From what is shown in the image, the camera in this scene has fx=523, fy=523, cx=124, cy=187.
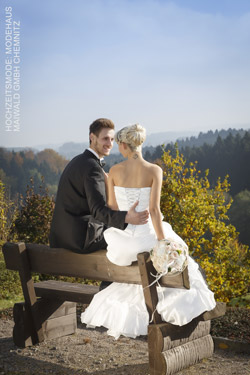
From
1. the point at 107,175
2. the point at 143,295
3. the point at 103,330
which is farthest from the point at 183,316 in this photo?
the point at 103,330

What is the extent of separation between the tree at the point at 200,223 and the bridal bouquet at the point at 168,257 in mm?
5904

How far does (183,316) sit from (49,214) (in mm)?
6322

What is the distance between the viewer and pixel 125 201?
160 inches

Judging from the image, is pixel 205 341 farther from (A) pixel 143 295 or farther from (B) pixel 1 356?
(B) pixel 1 356

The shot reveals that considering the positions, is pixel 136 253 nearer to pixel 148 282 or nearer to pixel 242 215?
pixel 148 282

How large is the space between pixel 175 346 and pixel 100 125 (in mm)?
1897

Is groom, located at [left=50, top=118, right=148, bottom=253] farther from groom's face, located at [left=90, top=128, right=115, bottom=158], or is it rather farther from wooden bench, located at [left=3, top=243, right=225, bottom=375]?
wooden bench, located at [left=3, top=243, right=225, bottom=375]

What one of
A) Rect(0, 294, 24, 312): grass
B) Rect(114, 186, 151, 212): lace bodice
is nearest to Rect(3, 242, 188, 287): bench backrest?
Rect(114, 186, 151, 212): lace bodice

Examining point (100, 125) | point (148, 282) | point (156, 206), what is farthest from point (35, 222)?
point (148, 282)

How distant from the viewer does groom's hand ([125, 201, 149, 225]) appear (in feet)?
12.8

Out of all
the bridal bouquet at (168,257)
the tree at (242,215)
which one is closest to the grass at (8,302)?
the bridal bouquet at (168,257)

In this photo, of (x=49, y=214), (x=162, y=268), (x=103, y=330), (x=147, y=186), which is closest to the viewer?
(x=162, y=268)

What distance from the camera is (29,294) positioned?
4.90m

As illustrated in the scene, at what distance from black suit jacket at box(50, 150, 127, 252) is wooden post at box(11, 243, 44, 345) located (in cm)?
43
